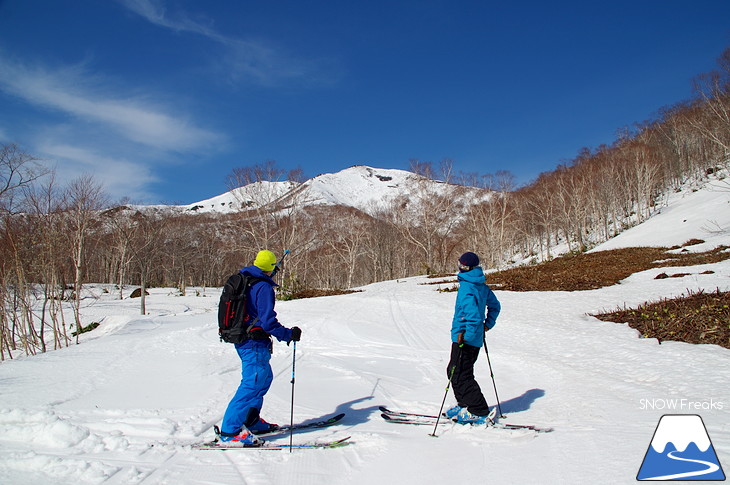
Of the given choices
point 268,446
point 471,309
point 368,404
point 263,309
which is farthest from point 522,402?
point 263,309

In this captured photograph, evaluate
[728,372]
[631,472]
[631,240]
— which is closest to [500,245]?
[631,240]

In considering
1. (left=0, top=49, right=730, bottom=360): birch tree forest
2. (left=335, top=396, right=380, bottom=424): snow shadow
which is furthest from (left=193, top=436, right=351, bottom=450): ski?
(left=0, top=49, right=730, bottom=360): birch tree forest

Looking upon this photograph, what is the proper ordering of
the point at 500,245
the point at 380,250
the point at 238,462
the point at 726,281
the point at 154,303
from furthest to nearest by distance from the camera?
1. the point at 380,250
2. the point at 500,245
3. the point at 154,303
4. the point at 726,281
5. the point at 238,462

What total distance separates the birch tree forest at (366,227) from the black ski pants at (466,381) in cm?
1845

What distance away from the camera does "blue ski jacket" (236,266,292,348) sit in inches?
164

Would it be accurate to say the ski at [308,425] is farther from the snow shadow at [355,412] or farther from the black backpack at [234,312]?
the black backpack at [234,312]

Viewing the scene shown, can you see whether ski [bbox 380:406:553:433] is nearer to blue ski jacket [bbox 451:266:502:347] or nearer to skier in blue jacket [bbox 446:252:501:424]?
skier in blue jacket [bbox 446:252:501:424]

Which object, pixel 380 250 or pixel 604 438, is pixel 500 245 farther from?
pixel 604 438

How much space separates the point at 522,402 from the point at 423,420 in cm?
172

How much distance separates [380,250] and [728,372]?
2185 inches

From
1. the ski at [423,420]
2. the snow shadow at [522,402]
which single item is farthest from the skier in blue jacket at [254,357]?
the snow shadow at [522,402]

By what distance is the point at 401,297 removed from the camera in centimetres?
1805

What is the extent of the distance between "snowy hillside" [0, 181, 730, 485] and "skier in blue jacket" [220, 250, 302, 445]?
1.11ft

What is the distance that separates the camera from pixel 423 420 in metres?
4.83
